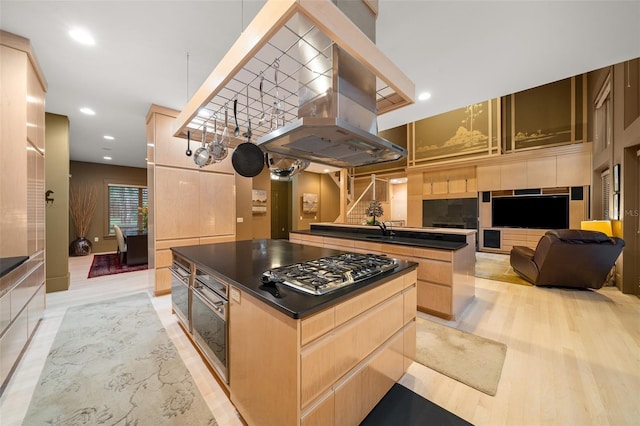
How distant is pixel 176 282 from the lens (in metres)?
2.37

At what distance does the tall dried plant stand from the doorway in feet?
17.1

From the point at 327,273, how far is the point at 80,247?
8.44 m

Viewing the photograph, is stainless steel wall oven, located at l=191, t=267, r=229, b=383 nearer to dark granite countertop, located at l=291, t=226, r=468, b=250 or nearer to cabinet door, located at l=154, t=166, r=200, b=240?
cabinet door, located at l=154, t=166, r=200, b=240

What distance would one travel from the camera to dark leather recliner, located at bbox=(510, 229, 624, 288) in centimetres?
306

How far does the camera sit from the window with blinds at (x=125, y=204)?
741cm

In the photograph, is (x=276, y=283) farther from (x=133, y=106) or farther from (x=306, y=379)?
(x=133, y=106)

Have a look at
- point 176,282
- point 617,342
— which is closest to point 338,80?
point 176,282

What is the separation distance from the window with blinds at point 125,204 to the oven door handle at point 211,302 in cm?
755

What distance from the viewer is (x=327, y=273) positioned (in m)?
1.38

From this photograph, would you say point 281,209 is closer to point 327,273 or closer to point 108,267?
point 108,267

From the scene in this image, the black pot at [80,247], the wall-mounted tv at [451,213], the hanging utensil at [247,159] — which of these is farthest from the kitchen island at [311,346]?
the black pot at [80,247]

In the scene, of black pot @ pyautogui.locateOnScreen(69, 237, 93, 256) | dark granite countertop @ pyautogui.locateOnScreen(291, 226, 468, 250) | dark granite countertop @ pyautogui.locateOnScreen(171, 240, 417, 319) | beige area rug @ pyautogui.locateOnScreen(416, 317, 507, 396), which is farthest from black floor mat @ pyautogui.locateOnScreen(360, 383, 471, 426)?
black pot @ pyautogui.locateOnScreen(69, 237, 93, 256)

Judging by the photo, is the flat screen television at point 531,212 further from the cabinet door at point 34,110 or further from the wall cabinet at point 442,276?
the cabinet door at point 34,110

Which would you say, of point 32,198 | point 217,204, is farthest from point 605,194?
point 32,198
